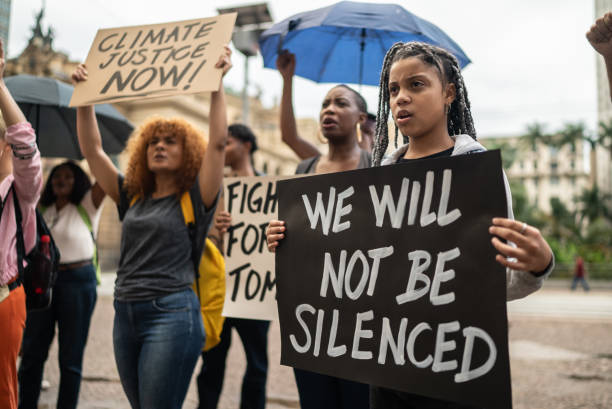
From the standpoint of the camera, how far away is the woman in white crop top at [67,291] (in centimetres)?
323

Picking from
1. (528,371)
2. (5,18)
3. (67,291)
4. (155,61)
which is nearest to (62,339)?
(67,291)

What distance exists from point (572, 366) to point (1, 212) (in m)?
6.41

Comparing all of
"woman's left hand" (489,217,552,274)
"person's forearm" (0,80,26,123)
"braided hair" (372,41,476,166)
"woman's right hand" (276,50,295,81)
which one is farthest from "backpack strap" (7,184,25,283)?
"woman's left hand" (489,217,552,274)

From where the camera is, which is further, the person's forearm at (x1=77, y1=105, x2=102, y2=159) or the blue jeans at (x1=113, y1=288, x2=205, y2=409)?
the person's forearm at (x1=77, y1=105, x2=102, y2=159)

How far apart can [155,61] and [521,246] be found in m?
2.02

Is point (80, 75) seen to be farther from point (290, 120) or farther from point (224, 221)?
point (290, 120)

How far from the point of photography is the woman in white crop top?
3234 millimetres

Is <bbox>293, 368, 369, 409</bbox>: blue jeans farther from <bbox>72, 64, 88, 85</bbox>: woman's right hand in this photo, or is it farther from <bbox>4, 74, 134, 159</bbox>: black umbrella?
<bbox>4, 74, 134, 159</bbox>: black umbrella

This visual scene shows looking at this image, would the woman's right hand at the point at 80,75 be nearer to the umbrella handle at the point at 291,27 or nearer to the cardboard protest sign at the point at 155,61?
the cardboard protest sign at the point at 155,61

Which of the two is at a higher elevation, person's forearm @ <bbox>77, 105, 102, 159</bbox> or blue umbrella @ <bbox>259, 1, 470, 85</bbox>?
blue umbrella @ <bbox>259, 1, 470, 85</bbox>

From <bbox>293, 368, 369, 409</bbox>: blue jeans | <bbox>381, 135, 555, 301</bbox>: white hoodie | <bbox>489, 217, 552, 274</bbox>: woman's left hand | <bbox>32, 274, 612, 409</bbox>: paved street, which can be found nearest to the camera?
<bbox>489, 217, 552, 274</bbox>: woman's left hand

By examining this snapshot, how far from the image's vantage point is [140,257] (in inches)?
91.9

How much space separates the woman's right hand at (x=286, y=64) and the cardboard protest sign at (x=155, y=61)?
27.3 inches

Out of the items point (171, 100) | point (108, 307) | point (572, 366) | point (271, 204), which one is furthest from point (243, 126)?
point (171, 100)
